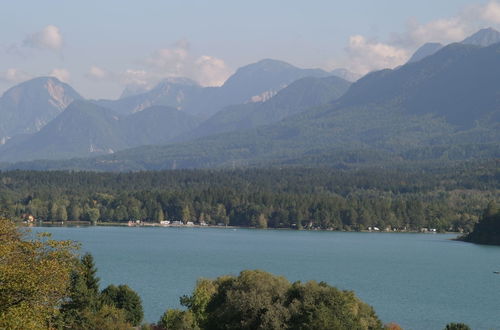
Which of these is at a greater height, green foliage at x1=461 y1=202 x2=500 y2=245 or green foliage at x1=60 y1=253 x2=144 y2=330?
green foliage at x1=461 y1=202 x2=500 y2=245

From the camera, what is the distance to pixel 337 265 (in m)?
107

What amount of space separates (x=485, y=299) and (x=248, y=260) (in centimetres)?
3610

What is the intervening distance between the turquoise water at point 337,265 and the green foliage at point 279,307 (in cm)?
1575

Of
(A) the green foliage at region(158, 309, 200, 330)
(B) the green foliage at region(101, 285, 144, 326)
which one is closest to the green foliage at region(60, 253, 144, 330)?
(B) the green foliage at region(101, 285, 144, 326)

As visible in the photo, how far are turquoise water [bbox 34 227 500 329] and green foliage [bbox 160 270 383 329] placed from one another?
620 inches

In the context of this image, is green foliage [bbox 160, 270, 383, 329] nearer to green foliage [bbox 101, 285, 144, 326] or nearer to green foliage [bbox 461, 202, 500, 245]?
green foliage [bbox 101, 285, 144, 326]

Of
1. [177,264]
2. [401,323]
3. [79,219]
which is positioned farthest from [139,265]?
[79,219]

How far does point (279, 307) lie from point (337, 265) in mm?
67569

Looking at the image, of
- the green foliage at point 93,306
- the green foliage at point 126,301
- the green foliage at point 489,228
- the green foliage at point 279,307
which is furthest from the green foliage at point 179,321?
the green foliage at point 489,228

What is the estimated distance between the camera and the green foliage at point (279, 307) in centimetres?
3959

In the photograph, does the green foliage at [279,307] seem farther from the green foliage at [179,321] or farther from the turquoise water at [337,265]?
the turquoise water at [337,265]

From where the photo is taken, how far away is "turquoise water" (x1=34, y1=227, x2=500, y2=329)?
2830 inches

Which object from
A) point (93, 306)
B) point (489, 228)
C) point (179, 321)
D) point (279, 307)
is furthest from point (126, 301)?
point (489, 228)

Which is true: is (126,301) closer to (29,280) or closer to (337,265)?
(29,280)
